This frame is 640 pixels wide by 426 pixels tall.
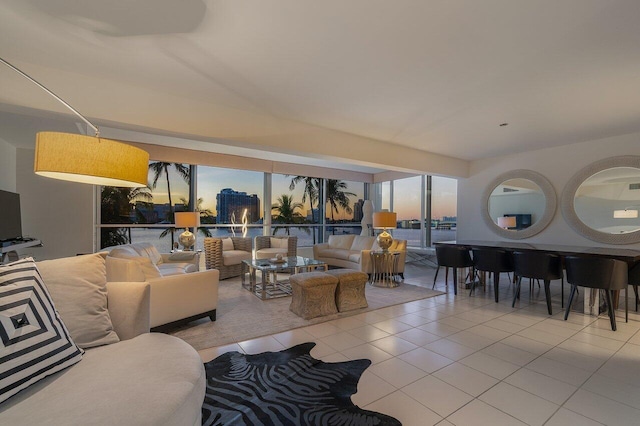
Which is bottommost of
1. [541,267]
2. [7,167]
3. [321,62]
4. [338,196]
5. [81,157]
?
[541,267]

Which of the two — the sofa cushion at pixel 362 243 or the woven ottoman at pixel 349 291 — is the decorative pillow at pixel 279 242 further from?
the woven ottoman at pixel 349 291

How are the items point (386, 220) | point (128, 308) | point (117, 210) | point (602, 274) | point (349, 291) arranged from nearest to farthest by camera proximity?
point (128, 308)
point (602, 274)
point (349, 291)
point (386, 220)
point (117, 210)

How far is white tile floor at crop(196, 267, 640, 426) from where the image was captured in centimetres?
175

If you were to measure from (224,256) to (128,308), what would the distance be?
366 cm

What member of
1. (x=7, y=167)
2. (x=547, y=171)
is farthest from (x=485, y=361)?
(x=7, y=167)

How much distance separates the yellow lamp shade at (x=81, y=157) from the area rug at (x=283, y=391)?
1539mm

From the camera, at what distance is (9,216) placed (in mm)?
3852

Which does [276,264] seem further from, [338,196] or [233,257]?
[338,196]

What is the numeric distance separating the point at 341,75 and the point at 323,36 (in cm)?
59

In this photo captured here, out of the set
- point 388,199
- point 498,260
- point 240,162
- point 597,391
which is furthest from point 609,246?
point 240,162

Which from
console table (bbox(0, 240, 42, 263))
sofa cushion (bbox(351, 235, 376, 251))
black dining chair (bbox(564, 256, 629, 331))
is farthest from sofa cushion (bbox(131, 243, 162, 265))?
black dining chair (bbox(564, 256, 629, 331))

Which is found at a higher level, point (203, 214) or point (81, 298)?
point (203, 214)

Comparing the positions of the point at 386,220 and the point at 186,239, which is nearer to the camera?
the point at 386,220

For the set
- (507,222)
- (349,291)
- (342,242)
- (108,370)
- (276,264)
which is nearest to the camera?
(108,370)
